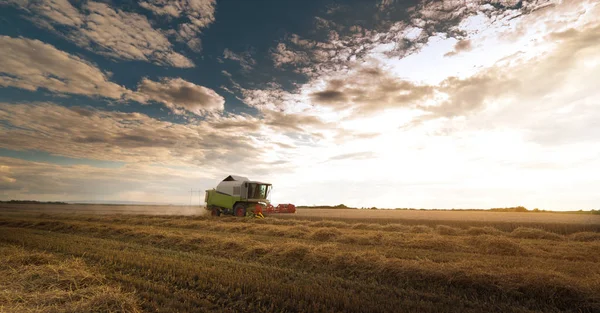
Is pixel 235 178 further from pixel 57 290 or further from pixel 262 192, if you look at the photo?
pixel 57 290

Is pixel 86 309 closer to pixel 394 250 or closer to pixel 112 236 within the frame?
pixel 394 250

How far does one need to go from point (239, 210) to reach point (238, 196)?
4.49 feet

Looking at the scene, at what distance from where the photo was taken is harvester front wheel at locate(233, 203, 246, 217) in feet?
94.3

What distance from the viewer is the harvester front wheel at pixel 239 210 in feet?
94.3

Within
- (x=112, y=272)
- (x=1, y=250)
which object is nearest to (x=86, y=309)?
(x=112, y=272)

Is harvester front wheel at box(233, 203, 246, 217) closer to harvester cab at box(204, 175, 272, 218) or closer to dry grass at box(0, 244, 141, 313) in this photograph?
harvester cab at box(204, 175, 272, 218)

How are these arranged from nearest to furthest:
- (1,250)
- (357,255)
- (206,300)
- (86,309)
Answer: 1. (86,309)
2. (206,300)
3. (357,255)
4. (1,250)

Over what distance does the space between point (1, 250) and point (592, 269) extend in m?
18.3

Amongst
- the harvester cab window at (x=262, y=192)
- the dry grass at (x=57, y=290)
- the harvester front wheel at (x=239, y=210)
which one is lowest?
the dry grass at (x=57, y=290)

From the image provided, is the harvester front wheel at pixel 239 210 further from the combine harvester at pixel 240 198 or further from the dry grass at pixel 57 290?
the dry grass at pixel 57 290

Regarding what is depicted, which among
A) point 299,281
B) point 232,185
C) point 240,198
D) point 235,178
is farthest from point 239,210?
point 299,281

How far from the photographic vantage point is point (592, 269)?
8.53m

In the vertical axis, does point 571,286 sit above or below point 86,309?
above

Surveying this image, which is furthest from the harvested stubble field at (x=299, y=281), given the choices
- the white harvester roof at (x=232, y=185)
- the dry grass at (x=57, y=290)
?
the white harvester roof at (x=232, y=185)
